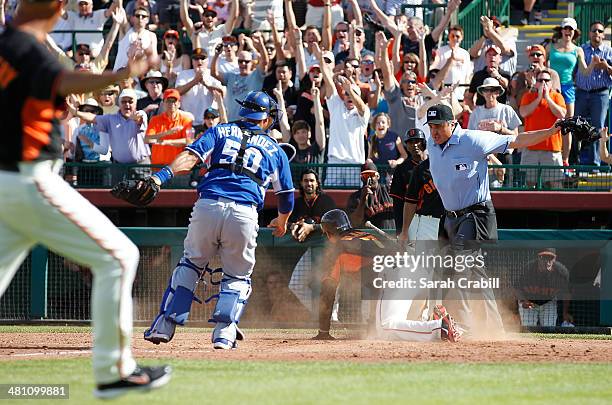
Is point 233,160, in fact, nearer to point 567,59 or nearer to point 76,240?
point 76,240

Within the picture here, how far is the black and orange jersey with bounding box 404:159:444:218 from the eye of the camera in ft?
41.1

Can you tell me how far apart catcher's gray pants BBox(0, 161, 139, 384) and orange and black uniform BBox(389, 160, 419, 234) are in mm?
7049

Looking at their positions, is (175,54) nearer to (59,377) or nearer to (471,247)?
(471,247)

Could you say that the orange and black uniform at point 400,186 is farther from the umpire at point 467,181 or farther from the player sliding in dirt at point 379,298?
the umpire at point 467,181

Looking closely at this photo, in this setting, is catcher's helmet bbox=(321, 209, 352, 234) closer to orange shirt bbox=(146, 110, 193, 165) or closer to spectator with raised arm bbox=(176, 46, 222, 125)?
orange shirt bbox=(146, 110, 193, 165)

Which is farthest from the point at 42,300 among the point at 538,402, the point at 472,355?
the point at 538,402

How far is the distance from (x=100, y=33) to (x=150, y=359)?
36.1 feet

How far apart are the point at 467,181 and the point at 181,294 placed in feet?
10.8

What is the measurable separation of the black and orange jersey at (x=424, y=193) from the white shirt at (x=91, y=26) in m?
7.87

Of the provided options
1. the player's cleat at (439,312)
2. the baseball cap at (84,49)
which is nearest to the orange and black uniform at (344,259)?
the player's cleat at (439,312)

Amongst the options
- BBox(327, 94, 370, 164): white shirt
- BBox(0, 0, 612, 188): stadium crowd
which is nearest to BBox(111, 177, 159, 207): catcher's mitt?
BBox(0, 0, 612, 188): stadium crowd

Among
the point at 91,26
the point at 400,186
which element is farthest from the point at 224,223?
the point at 91,26

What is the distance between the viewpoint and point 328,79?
1606 cm

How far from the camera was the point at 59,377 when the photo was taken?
7527mm
